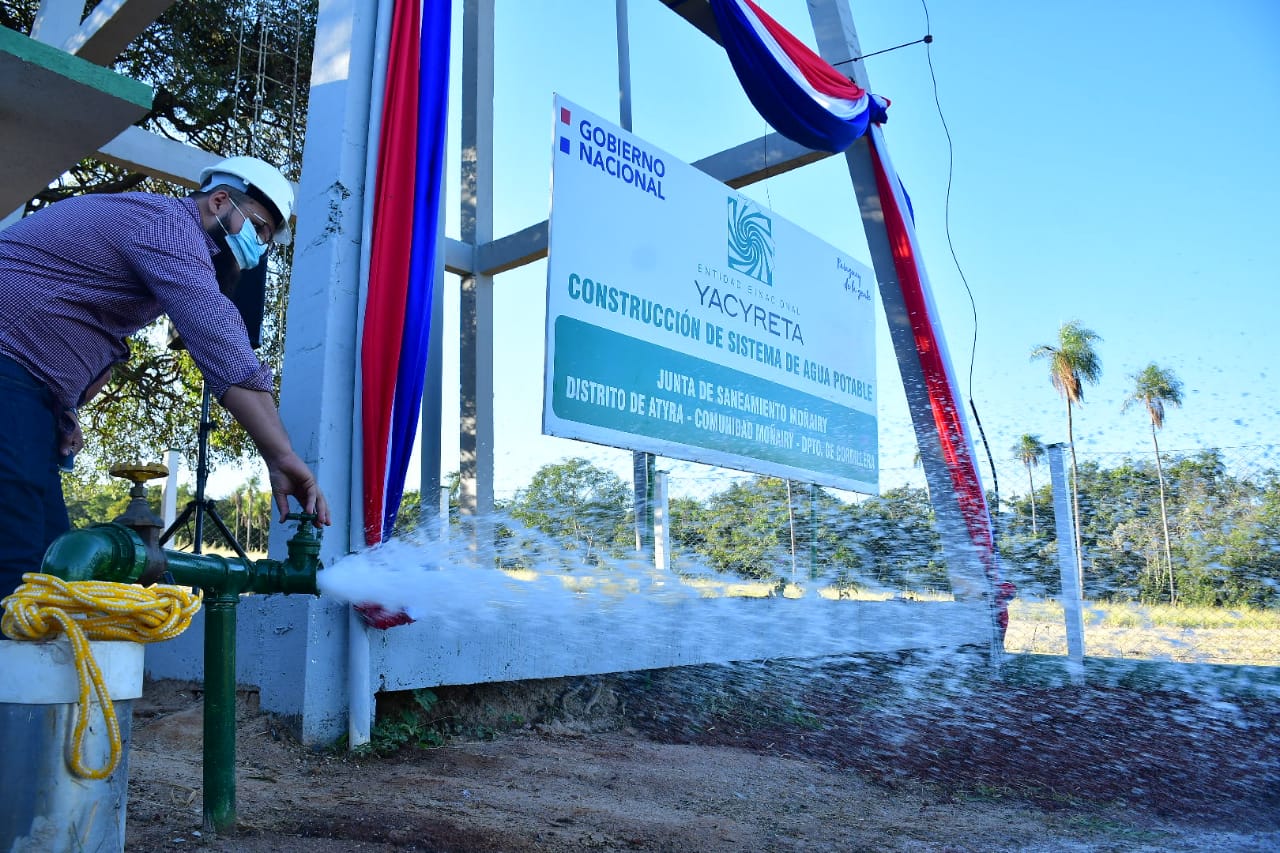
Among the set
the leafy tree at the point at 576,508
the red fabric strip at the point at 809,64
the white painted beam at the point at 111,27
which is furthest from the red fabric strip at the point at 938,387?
the white painted beam at the point at 111,27

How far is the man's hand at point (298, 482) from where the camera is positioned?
203cm

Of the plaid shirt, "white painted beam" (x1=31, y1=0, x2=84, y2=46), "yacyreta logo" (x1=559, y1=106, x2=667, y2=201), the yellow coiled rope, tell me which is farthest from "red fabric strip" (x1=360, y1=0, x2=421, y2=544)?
"white painted beam" (x1=31, y1=0, x2=84, y2=46)

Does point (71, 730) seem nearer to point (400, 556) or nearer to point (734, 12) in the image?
point (400, 556)

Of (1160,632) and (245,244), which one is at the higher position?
(245,244)

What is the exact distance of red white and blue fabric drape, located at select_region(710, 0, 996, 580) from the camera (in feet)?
18.6

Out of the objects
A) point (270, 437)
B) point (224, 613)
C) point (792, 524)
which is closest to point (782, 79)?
point (792, 524)

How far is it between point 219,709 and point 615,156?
358cm

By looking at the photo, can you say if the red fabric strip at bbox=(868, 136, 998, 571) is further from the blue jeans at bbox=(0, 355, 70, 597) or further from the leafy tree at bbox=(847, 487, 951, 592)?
the blue jeans at bbox=(0, 355, 70, 597)

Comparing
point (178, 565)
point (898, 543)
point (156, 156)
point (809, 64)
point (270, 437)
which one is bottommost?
A: point (178, 565)

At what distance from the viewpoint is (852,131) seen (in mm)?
6270

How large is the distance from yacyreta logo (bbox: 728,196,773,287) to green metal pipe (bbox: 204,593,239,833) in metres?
4.11

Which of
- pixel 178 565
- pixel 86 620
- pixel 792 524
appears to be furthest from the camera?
pixel 792 524

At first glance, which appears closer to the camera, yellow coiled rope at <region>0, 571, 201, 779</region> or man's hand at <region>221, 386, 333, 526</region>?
yellow coiled rope at <region>0, 571, 201, 779</region>

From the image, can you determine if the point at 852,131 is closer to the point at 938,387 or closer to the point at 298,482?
the point at 938,387
